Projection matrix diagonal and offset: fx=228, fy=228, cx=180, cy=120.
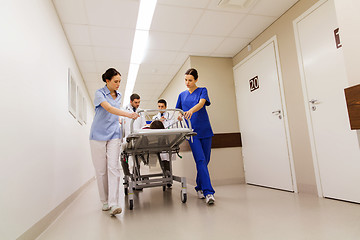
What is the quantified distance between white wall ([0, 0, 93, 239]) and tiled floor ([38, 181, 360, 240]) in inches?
16.1

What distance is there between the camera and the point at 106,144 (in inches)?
104

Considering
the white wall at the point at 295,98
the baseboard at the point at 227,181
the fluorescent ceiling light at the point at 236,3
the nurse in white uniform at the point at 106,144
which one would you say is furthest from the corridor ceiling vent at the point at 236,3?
the baseboard at the point at 227,181

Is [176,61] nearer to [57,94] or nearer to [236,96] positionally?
[236,96]

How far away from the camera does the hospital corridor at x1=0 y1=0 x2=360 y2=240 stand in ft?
5.57

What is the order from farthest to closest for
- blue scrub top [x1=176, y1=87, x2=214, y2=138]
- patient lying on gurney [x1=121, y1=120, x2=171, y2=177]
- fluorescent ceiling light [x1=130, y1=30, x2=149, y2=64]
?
fluorescent ceiling light [x1=130, y1=30, x2=149, y2=64]
blue scrub top [x1=176, y1=87, x2=214, y2=138]
patient lying on gurney [x1=121, y1=120, x2=171, y2=177]

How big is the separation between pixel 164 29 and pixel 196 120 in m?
1.75

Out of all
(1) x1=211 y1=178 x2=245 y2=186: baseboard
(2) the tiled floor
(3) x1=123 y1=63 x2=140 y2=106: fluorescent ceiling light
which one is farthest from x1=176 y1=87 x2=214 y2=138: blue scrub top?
(3) x1=123 y1=63 x2=140 y2=106: fluorescent ceiling light

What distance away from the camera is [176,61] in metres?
5.10

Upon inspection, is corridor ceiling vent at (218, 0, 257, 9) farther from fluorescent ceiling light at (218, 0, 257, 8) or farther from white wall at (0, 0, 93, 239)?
white wall at (0, 0, 93, 239)

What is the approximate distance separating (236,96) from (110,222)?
355 centimetres

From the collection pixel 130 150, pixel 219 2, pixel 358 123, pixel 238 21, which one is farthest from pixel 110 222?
pixel 238 21

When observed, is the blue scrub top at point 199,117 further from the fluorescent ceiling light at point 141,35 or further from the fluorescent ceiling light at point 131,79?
the fluorescent ceiling light at point 131,79

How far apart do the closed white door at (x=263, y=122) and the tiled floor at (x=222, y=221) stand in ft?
2.64

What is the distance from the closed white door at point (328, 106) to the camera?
8.45ft
